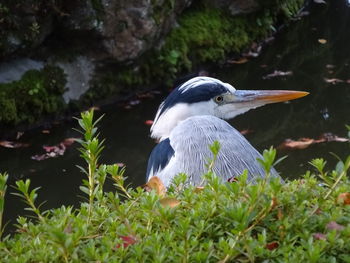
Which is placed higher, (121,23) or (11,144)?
(121,23)

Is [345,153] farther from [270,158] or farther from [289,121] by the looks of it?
[270,158]

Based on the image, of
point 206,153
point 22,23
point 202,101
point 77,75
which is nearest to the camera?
point 206,153

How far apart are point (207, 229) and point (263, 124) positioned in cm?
525

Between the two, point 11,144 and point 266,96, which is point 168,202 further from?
point 11,144

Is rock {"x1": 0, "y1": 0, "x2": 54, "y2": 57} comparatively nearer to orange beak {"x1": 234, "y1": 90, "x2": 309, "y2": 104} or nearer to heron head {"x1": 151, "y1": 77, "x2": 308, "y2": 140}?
heron head {"x1": 151, "y1": 77, "x2": 308, "y2": 140}

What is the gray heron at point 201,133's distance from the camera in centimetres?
323

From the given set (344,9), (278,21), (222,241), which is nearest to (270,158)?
(222,241)

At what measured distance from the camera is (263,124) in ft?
22.0

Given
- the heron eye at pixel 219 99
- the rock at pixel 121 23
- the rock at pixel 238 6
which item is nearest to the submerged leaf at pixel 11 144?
the rock at pixel 121 23

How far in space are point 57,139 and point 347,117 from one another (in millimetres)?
3147

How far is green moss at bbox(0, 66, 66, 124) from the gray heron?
2510mm

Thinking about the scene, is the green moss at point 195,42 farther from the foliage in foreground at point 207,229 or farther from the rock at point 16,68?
the foliage in foreground at point 207,229

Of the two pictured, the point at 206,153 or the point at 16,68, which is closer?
the point at 206,153

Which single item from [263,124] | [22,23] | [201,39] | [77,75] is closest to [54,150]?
[77,75]
